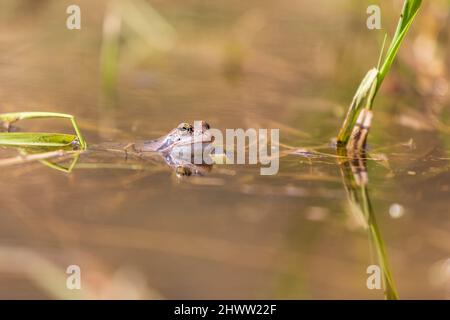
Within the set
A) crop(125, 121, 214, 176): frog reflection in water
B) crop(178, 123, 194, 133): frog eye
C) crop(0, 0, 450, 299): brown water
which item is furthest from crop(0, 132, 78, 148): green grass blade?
crop(178, 123, 194, 133): frog eye

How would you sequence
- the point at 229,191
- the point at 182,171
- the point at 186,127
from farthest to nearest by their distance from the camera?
the point at 186,127, the point at 182,171, the point at 229,191

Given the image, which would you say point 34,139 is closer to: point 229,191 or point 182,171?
point 182,171

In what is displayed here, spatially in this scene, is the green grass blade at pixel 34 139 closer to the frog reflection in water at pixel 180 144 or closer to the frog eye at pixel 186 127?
the frog reflection in water at pixel 180 144

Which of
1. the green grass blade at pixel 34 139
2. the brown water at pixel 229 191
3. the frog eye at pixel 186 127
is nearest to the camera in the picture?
the brown water at pixel 229 191

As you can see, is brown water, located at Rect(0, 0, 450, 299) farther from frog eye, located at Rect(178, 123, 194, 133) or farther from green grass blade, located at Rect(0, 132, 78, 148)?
frog eye, located at Rect(178, 123, 194, 133)

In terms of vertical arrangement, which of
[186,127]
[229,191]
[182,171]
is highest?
[186,127]

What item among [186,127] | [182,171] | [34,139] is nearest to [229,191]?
[182,171]

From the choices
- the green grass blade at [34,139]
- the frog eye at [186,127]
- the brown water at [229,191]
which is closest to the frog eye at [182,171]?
the brown water at [229,191]
